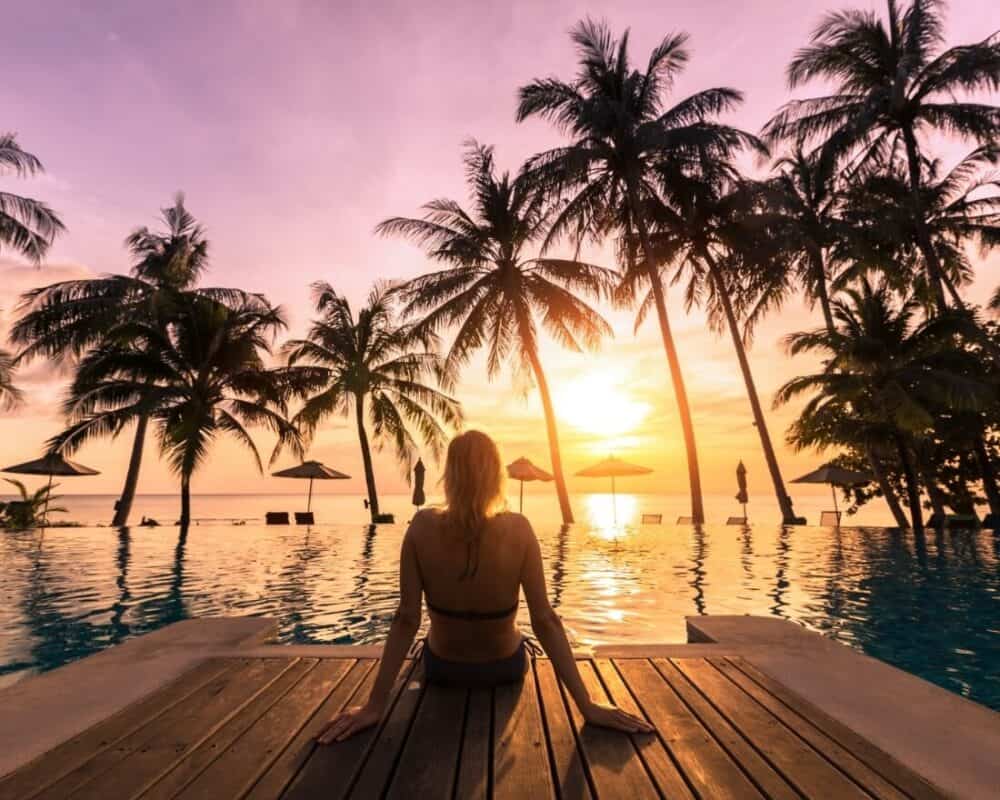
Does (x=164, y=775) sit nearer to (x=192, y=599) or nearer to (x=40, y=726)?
(x=40, y=726)

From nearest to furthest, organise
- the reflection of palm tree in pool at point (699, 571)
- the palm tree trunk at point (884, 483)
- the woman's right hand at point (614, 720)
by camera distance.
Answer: the woman's right hand at point (614, 720)
the reflection of palm tree in pool at point (699, 571)
the palm tree trunk at point (884, 483)

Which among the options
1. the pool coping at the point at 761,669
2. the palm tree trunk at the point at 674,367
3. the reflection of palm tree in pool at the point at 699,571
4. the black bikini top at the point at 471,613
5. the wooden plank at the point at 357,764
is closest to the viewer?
the wooden plank at the point at 357,764

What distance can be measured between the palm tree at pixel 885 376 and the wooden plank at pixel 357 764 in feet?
66.9

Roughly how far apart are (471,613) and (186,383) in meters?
21.7

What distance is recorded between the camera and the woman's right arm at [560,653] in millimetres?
2707

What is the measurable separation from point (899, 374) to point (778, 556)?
10.1m

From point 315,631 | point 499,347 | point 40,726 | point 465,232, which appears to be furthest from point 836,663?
point 465,232

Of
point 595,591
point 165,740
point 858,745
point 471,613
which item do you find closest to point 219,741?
point 165,740

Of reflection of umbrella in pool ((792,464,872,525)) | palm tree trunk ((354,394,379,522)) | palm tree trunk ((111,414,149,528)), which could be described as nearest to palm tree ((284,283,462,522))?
palm tree trunk ((354,394,379,522))

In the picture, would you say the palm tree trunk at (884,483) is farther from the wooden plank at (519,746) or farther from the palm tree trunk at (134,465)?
the palm tree trunk at (134,465)

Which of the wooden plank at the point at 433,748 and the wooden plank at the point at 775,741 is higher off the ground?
the wooden plank at the point at 433,748

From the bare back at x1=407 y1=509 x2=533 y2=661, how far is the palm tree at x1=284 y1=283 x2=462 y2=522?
20404 millimetres

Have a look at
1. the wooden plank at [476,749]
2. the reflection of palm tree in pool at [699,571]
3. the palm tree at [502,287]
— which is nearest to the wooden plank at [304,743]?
the wooden plank at [476,749]

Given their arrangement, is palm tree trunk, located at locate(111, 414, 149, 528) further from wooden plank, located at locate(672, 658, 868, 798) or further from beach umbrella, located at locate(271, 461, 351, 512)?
wooden plank, located at locate(672, 658, 868, 798)
